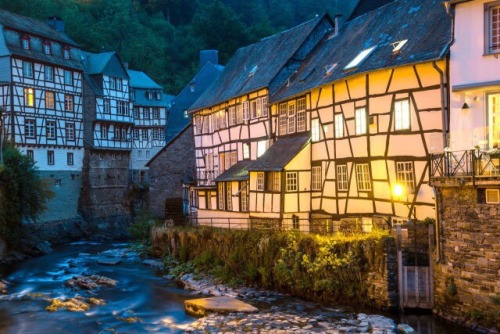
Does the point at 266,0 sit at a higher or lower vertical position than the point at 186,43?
higher

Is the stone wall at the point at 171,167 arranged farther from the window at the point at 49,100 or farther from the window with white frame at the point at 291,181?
the window with white frame at the point at 291,181

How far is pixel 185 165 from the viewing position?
38.1m

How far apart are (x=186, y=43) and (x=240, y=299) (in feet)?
175

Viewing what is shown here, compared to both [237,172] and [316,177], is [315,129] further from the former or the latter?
[237,172]

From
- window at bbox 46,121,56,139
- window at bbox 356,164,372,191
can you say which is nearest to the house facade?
window at bbox 356,164,372,191

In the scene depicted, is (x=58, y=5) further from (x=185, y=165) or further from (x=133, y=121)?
(x=185, y=165)

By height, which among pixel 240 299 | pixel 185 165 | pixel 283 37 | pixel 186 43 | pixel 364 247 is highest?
pixel 186 43

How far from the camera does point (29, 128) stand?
3966 cm

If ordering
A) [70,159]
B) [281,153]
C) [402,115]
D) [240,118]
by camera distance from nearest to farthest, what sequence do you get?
[402,115] < [281,153] < [240,118] < [70,159]

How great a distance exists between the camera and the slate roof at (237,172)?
27.9 meters

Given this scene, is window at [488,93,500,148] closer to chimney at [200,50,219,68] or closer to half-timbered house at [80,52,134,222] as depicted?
half-timbered house at [80,52,134,222]

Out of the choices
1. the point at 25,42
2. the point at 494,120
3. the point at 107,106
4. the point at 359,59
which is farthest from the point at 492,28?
the point at 107,106

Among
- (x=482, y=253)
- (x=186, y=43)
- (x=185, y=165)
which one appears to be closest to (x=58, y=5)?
(x=186, y=43)

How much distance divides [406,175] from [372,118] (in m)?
2.66
